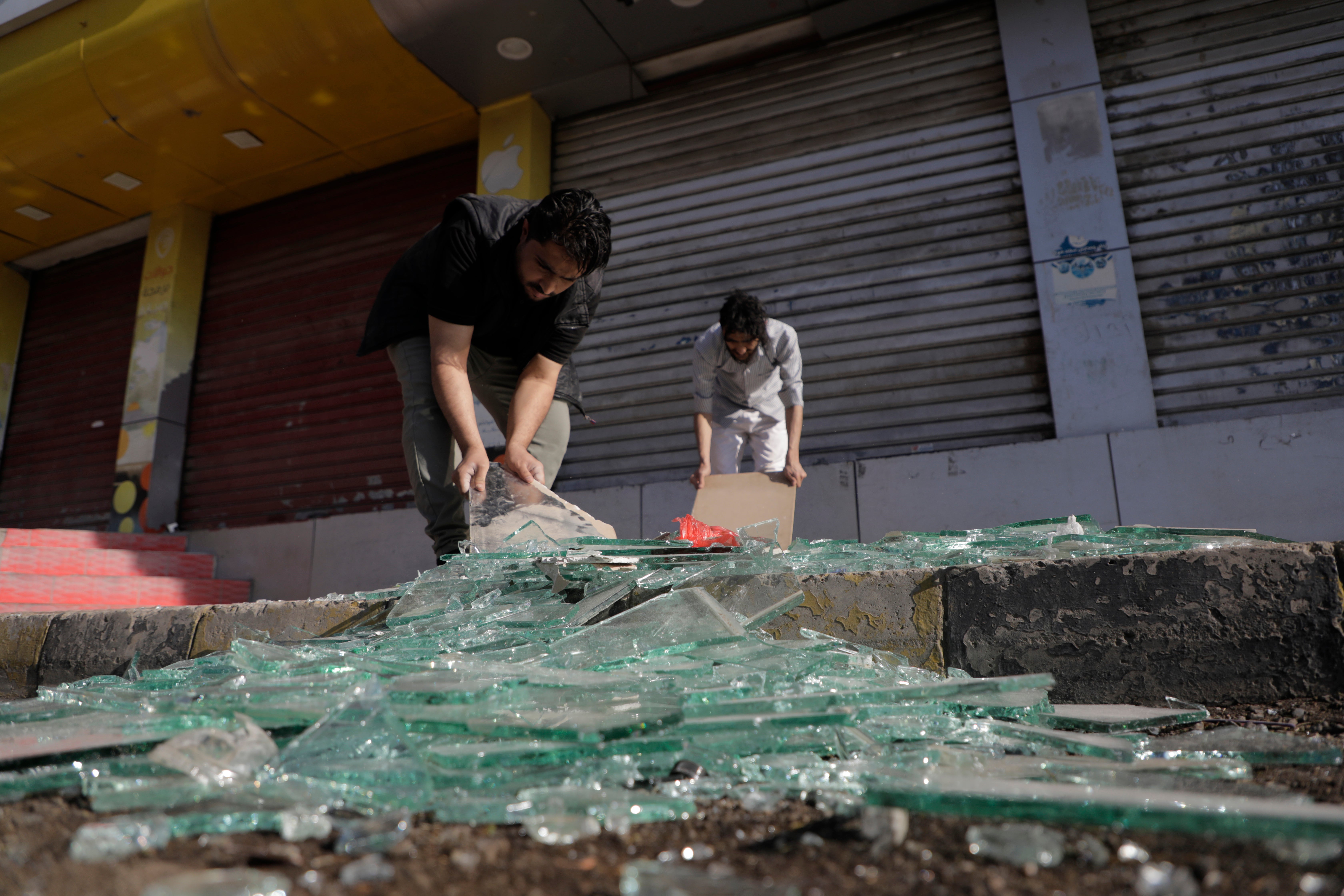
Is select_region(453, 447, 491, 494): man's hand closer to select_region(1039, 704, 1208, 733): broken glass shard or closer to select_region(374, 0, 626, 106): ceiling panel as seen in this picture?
select_region(1039, 704, 1208, 733): broken glass shard

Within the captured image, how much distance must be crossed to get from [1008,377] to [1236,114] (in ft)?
6.34

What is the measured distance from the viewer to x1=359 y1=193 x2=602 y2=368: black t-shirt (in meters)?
2.62

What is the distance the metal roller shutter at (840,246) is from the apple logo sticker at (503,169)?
1.85 ft

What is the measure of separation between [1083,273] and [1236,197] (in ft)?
2.98

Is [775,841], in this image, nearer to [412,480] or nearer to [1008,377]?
[412,480]

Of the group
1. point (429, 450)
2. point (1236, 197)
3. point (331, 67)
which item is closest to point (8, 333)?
point (331, 67)

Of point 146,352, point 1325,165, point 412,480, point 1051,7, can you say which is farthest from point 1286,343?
point 146,352

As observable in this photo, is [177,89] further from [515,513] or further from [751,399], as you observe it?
[515,513]

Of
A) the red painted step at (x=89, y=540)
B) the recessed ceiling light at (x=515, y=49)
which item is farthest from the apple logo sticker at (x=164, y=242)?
the recessed ceiling light at (x=515, y=49)

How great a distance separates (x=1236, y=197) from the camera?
4.33 meters

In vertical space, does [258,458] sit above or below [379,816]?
above

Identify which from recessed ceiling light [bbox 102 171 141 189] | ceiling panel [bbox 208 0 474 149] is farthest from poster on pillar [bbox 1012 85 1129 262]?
recessed ceiling light [bbox 102 171 141 189]

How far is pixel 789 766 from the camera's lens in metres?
1.13

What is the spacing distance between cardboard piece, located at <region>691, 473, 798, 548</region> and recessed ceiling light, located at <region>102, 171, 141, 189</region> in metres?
6.46
